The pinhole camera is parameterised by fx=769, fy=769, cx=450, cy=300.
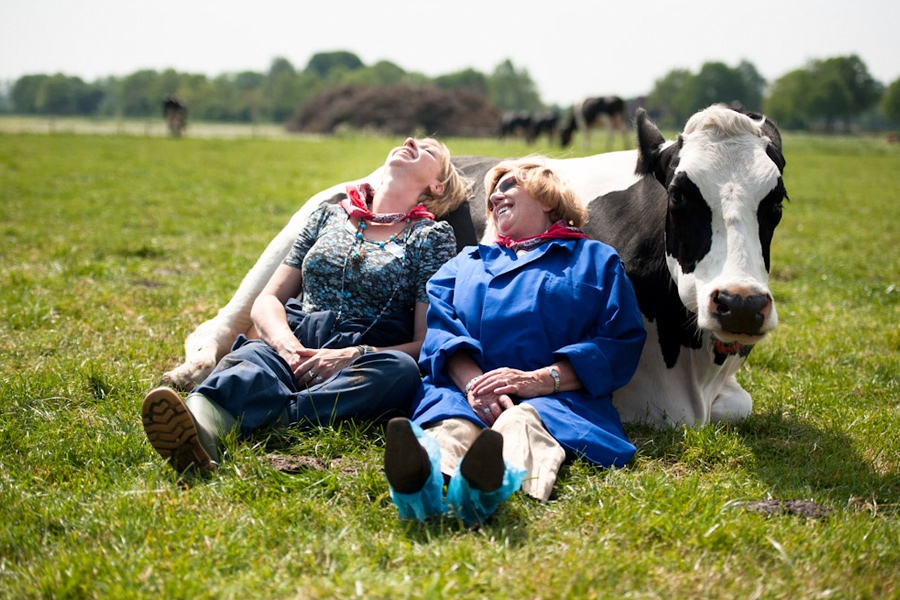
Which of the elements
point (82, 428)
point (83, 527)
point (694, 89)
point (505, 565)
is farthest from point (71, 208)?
point (694, 89)

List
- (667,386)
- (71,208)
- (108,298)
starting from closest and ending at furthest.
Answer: (667,386) → (108,298) → (71,208)

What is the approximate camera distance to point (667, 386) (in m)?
4.25

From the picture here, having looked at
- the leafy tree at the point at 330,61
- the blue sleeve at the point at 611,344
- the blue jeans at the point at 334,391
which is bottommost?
the blue jeans at the point at 334,391

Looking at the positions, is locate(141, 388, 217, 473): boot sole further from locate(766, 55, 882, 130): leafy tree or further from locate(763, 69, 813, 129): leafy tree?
locate(763, 69, 813, 129): leafy tree

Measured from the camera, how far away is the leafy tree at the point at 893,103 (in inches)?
2771

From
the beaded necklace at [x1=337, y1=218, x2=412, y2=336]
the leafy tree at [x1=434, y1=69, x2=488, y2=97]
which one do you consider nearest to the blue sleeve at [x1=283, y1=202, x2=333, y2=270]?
the beaded necklace at [x1=337, y1=218, x2=412, y2=336]

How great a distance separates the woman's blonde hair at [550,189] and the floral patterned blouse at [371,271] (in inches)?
23.9

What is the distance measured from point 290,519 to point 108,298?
437 cm

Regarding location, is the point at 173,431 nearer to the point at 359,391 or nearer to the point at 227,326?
the point at 359,391

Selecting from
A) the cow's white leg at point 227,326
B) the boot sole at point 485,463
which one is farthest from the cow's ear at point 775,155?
the cow's white leg at point 227,326

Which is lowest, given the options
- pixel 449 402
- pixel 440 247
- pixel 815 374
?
pixel 815 374

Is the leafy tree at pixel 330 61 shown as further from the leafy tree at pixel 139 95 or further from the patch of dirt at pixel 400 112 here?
the patch of dirt at pixel 400 112

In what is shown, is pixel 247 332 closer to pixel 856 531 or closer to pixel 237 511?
pixel 237 511

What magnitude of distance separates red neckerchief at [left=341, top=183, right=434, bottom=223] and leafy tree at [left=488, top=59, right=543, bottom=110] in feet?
469
